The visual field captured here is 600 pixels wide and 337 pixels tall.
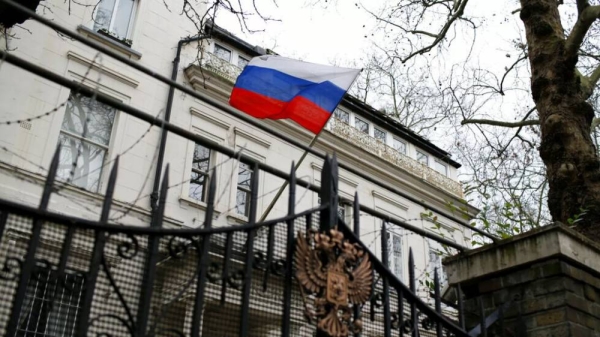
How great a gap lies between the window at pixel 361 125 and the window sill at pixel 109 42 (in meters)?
8.27

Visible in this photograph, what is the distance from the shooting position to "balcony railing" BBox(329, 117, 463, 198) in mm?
17359

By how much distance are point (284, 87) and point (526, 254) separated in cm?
459

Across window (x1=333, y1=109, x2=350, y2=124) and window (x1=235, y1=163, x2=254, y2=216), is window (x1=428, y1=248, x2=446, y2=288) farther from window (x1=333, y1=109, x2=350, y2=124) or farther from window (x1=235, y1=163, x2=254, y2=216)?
window (x1=333, y1=109, x2=350, y2=124)

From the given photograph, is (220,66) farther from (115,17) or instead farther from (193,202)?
(193,202)

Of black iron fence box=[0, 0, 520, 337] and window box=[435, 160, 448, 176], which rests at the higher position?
window box=[435, 160, 448, 176]

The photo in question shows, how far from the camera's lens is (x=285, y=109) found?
7.62 meters

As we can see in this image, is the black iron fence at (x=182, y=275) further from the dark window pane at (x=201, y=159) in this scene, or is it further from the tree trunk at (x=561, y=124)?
the dark window pane at (x=201, y=159)

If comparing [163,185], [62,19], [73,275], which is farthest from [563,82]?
[62,19]

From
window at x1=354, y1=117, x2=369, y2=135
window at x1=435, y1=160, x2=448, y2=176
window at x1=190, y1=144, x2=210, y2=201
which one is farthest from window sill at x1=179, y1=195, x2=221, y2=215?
window at x1=435, y1=160, x2=448, y2=176

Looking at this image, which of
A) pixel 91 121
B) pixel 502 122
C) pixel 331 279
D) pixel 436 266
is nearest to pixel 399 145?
pixel 502 122

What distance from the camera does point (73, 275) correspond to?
2107mm

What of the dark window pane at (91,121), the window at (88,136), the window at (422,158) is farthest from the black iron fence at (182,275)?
the window at (422,158)

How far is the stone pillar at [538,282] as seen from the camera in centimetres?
358

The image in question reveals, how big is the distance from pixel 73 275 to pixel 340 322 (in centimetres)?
123
